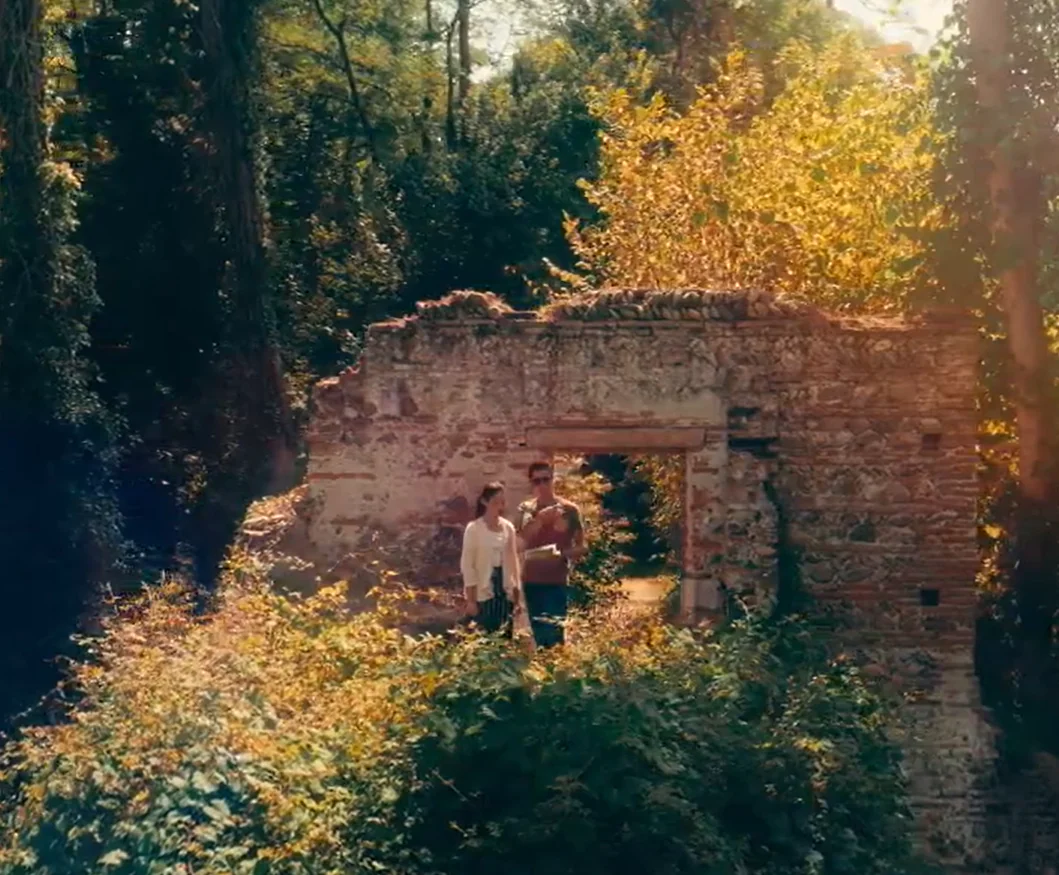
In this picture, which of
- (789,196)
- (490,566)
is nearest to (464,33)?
(789,196)

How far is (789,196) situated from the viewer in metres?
17.4

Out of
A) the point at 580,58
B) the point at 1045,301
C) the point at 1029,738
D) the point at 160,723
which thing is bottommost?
the point at 1029,738

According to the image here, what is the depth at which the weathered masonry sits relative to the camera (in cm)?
1326

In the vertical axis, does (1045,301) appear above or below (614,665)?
above

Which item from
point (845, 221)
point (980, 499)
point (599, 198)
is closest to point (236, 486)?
point (599, 198)

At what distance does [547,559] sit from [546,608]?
0.33 m

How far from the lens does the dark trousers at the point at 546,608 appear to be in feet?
40.8

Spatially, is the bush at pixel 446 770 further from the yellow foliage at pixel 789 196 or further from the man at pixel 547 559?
the yellow foliage at pixel 789 196

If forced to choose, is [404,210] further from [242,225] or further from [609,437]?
[609,437]

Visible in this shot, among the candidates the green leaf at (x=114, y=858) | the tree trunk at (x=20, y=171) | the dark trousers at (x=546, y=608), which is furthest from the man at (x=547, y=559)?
the tree trunk at (x=20, y=171)

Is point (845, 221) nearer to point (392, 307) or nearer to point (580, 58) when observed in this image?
point (392, 307)

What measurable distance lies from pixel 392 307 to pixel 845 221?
10.4 metres

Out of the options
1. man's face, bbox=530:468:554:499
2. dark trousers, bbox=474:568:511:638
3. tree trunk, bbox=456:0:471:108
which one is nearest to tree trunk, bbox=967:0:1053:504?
man's face, bbox=530:468:554:499

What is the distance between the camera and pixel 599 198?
→ 20516 mm
